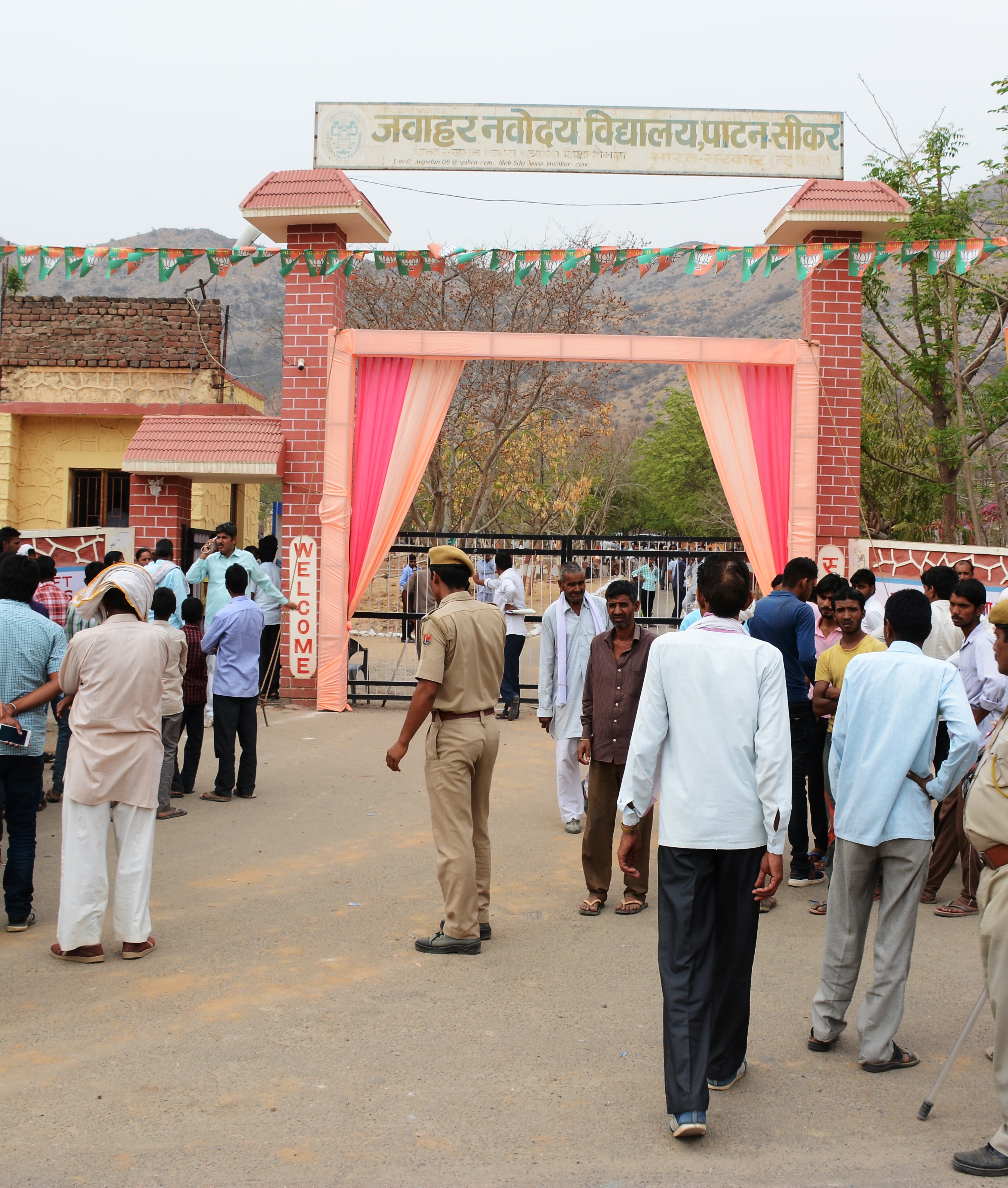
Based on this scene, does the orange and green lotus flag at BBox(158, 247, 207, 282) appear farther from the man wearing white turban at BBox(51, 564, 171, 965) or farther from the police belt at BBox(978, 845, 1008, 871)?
the police belt at BBox(978, 845, 1008, 871)

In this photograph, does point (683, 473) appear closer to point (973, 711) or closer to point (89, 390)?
point (89, 390)

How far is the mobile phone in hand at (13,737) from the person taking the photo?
17.1 feet

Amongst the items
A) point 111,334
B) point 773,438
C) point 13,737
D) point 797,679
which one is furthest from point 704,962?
point 111,334

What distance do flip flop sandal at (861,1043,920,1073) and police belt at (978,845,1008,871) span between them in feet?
3.20

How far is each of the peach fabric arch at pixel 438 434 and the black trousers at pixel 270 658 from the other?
502 mm

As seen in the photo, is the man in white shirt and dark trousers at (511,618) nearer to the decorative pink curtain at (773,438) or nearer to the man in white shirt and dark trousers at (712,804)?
the decorative pink curtain at (773,438)

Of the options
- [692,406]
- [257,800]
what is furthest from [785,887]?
[692,406]

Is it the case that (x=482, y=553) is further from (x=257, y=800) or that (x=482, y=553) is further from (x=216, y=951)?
(x=216, y=951)

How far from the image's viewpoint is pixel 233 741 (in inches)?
325

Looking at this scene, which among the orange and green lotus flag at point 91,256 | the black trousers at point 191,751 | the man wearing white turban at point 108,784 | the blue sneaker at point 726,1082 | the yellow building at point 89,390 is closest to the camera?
the blue sneaker at point 726,1082

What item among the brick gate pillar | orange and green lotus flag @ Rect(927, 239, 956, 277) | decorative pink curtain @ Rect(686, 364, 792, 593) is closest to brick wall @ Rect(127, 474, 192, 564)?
decorative pink curtain @ Rect(686, 364, 792, 593)

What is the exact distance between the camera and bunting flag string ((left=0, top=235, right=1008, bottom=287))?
1077 centimetres

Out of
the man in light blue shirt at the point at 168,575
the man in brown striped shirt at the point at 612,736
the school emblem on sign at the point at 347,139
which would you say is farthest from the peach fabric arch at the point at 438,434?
the man in brown striped shirt at the point at 612,736

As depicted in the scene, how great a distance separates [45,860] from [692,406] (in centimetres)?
3291
